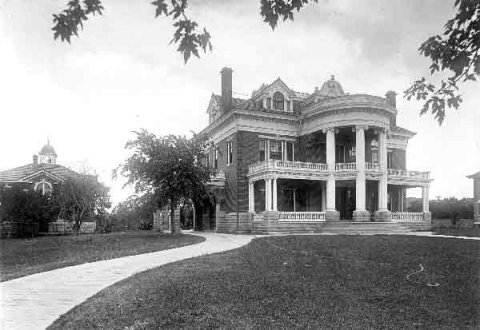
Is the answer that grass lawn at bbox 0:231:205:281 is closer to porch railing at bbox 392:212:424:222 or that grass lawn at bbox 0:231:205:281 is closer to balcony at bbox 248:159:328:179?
balcony at bbox 248:159:328:179

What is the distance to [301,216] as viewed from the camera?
28688mm

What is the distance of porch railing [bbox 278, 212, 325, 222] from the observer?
28.3 metres

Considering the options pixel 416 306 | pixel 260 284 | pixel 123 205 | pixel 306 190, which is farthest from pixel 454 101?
pixel 306 190

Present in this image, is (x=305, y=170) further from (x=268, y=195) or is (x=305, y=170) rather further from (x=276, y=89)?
(x=276, y=89)

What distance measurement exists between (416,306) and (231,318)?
3624mm

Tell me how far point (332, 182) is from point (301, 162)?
8.33 feet

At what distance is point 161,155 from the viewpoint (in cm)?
2547

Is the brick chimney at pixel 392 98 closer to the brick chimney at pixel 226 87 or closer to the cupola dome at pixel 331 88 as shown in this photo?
the cupola dome at pixel 331 88

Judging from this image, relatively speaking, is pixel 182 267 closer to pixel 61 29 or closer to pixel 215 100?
pixel 61 29

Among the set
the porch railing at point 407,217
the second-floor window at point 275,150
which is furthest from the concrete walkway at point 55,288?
the porch railing at point 407,217

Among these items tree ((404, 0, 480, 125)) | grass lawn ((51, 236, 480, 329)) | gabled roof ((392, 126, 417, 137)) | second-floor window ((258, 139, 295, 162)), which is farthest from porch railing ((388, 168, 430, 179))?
tree ((404, 0, 480, 125))

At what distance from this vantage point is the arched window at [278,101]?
3259 cm

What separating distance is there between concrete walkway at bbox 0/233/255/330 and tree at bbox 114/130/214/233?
11175 millimetres

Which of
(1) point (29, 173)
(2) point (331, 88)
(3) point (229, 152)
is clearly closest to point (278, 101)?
(2) point (331, 88)
